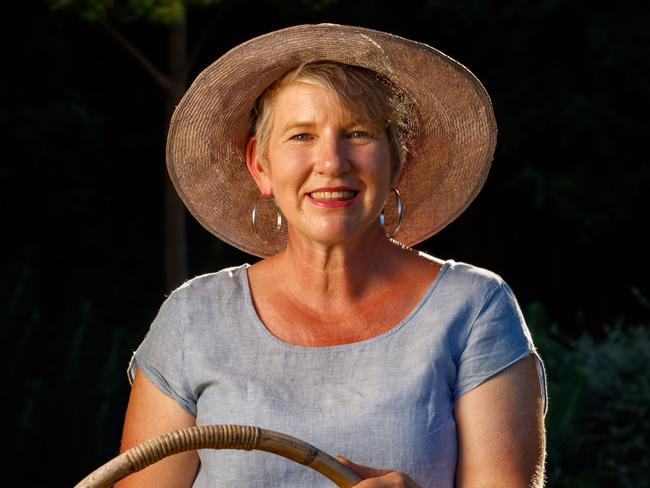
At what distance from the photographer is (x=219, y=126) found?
2521mm

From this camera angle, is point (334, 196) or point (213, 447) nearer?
point (213, 447)

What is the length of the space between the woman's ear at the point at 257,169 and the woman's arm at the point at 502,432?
562mm

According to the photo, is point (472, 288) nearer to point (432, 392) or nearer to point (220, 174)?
point (432, 392)

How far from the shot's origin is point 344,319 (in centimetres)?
229

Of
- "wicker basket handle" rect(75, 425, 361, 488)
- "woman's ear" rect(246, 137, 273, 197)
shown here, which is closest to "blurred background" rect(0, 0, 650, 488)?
"woman's ear" rect(246, 137, 273, 197)

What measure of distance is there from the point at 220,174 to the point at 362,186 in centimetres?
51

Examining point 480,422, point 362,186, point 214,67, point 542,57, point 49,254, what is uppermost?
point 542,57

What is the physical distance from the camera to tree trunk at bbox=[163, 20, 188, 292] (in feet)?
22.3

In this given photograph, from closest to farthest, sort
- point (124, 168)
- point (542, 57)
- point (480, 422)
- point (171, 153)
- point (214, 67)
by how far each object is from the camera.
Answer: point (480, 422), point (214, 67), point (171, 153), point (542, 57), point (124, 168)

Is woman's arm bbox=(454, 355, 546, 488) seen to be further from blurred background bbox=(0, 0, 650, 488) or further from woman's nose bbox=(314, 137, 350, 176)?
blurred background bbox=(0, 0, 650, 488)

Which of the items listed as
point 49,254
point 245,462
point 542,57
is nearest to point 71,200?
point 49,254

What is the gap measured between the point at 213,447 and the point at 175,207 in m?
5.05

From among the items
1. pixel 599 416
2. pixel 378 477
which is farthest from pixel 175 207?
pixel 378 477

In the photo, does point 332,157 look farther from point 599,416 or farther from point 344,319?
point 599,416
